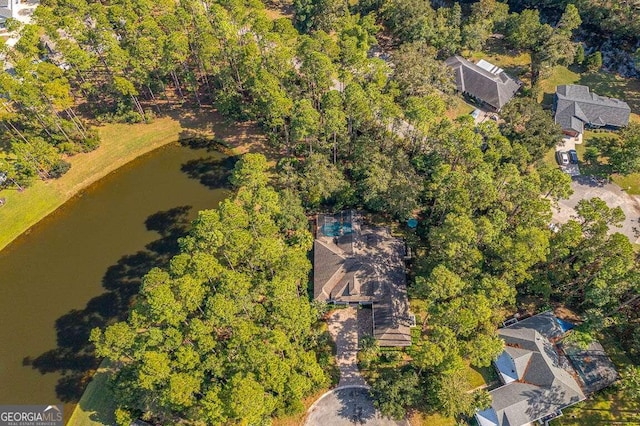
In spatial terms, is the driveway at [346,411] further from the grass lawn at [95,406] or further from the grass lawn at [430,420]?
the grass lawn at [95,406]

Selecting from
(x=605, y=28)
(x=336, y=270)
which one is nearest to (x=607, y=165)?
(x=605, y=28)

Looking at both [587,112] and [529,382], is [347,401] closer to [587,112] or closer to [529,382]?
[529,382]

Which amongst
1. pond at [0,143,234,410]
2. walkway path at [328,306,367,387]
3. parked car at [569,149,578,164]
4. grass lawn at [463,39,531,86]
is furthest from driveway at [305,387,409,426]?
grass lawn at [463,39,531,86]

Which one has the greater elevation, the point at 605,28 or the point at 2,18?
the point at 2,18

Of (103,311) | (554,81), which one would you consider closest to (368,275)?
(103,311)

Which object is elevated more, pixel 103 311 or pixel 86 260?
pixel 86 260

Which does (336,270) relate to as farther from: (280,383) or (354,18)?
(354,18)

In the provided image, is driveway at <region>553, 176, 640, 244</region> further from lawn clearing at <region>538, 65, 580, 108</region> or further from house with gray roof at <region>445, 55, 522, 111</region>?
house with gray roof at <region>445, 55, 522, 111</region>
